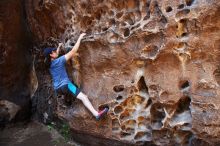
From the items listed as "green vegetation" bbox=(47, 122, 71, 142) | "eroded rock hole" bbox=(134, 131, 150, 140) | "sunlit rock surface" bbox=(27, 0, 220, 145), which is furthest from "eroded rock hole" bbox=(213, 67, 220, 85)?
"green vegetation" bbox=(47, 122, 71, 142)

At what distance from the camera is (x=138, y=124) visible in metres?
4.23

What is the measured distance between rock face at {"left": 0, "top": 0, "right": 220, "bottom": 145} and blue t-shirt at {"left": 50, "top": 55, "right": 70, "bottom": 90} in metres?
0.30

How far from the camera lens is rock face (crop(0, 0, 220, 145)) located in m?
3.64

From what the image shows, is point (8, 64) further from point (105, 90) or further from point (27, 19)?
point (105, 90)

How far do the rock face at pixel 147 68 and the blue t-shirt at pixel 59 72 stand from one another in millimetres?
298

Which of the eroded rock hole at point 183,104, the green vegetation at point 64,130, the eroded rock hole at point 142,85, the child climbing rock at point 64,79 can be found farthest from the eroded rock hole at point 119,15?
the green vegetation at point 64,130

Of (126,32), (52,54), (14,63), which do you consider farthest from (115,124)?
(14,63)

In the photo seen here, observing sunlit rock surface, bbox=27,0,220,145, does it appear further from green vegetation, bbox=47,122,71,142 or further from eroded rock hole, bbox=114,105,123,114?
green vegetation, bbox=47,122,71,142

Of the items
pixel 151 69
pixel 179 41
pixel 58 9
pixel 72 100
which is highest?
pixel 58 9

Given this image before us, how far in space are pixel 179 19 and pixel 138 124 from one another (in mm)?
1297

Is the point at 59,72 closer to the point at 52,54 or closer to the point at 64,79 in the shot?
the point at 64,79

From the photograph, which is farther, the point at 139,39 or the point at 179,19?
the point at 139,39

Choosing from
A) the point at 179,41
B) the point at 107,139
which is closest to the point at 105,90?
the point at 107,139

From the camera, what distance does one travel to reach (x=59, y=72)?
4.61 metres
